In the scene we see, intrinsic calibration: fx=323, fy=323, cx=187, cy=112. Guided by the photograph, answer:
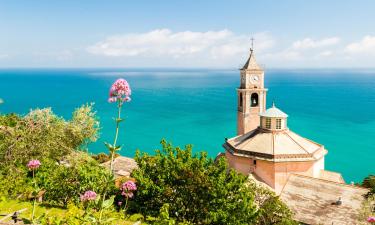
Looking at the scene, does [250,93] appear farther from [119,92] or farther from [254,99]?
[119,92]

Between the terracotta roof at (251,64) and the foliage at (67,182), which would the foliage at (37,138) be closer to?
the foliage at (67,182)

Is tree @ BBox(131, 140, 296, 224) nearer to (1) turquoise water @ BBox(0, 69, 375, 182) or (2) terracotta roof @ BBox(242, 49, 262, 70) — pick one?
(2) terracotta roof @ BBox(242, 49, 262, 70)

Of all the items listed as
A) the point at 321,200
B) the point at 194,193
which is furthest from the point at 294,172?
the point at 194,193

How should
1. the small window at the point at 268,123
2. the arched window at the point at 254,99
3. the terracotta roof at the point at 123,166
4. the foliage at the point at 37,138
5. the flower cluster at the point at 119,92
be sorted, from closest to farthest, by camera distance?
the flower cluster at the point at 119,92 < the foliage at the point at 37,138 < the small window at the point at 268,123 < the terracotta roof at the point at 123,166 < the arched window at the point at 254,99

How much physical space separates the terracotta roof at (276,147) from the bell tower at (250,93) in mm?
5146

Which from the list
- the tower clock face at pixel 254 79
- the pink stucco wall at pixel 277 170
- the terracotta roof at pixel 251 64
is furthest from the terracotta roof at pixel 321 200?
the terracotta roof at pixel 251 64

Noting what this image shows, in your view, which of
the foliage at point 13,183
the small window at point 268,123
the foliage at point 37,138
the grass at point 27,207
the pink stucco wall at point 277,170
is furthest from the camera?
the small window at point 268,123

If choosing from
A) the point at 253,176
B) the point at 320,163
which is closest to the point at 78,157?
the point at 253,176

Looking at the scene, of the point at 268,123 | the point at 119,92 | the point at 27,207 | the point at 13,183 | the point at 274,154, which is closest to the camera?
the point at 119,92

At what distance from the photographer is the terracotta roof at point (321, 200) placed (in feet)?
68.3

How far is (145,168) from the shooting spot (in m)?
16.1

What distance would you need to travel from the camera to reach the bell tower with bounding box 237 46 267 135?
3316 cm

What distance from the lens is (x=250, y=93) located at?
3319 centimetres

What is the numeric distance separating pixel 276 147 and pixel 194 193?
43.0 ft
